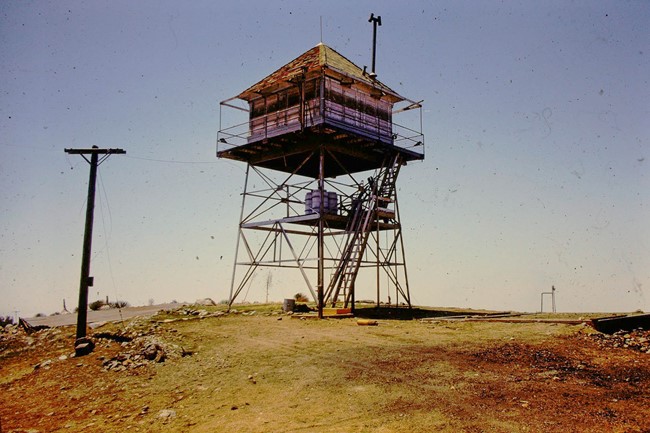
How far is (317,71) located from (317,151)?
369 cm

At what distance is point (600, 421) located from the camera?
7113 millimetres

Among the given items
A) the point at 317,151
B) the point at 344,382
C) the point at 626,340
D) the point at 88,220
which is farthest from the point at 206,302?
the point at 626,340

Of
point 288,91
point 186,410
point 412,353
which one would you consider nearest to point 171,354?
point 186,410

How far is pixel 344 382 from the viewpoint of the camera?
9.88 m

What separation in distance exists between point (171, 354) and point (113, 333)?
16.6ft

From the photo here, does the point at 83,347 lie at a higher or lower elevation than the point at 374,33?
lower

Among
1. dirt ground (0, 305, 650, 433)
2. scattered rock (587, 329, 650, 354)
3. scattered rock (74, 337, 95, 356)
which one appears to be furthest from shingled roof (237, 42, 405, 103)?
scattered rock (587, 329, 650, 354)

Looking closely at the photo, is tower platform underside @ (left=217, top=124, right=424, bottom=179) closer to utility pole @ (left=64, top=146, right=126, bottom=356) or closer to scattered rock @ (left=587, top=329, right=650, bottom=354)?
utility pole @ (left=64, top=146, right=126, bottom=356)

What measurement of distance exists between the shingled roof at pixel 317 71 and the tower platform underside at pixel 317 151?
2.60 m

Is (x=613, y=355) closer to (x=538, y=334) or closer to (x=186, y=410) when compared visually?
(x=538, y=334)

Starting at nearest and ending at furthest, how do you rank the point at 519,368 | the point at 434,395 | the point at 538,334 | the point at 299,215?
the point at 434,395 → the point at 519,368 → the point at 538,334 → the point at 299,215

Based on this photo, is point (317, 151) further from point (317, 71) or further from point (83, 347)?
point (83, 347)

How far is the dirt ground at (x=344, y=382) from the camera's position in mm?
7812

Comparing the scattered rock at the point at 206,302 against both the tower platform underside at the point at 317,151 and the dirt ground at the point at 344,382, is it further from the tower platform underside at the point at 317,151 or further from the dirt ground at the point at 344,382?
the dirt ground at the point at 344,382
